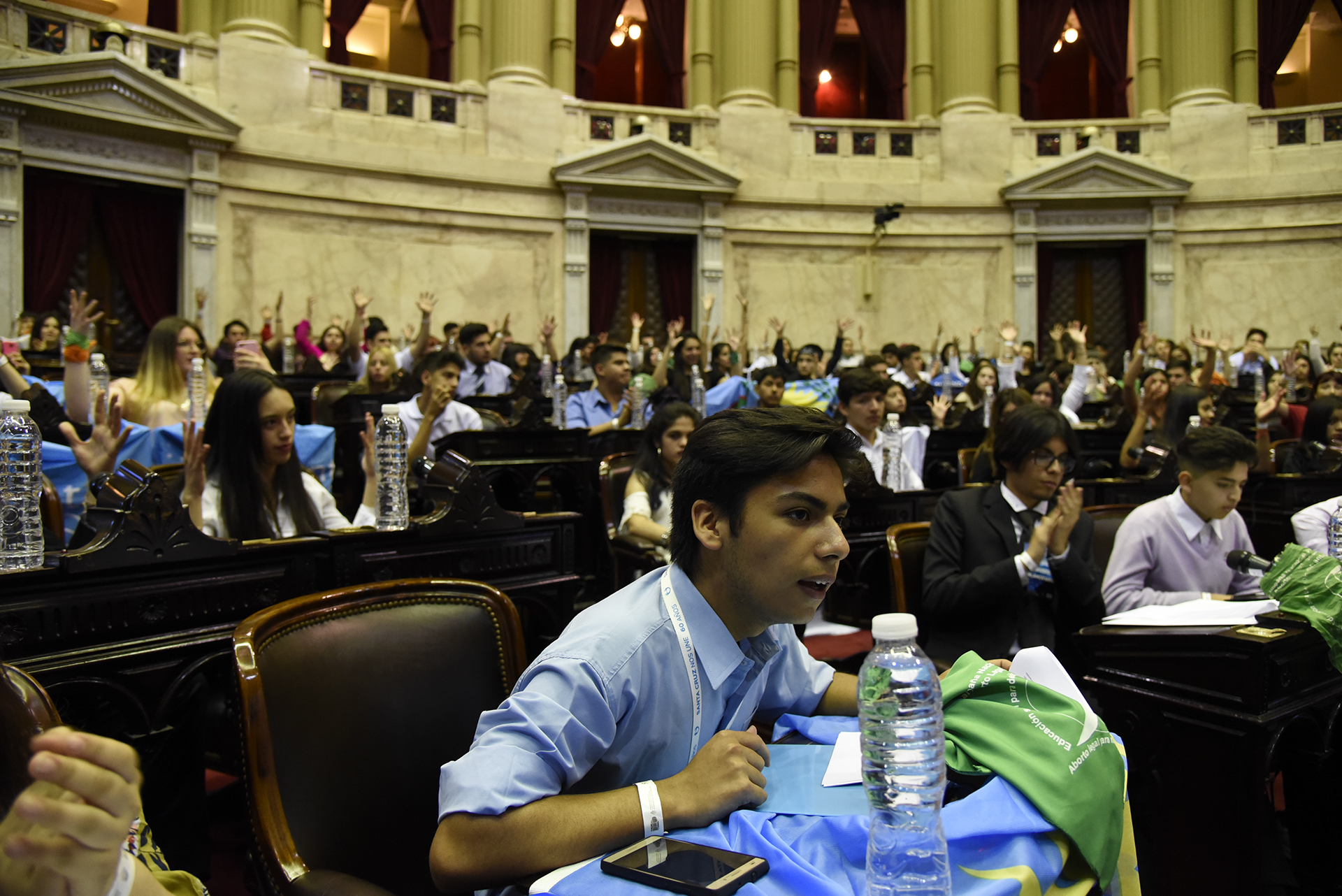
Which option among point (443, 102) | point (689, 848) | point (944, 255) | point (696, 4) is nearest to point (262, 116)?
point (443, 102)

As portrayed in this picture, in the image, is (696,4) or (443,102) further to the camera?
(696,4)

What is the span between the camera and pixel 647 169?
1179 centimetres

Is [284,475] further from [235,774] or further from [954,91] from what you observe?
[954,91]

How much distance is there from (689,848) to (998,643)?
1.81m

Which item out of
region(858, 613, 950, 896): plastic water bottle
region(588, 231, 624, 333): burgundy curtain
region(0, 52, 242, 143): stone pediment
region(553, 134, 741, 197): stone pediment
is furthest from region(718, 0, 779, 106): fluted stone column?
region(858, 613, 950, 896): plastic water bottle

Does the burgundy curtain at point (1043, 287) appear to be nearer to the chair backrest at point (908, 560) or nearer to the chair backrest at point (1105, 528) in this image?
the chair backrest at point (1105, 528)

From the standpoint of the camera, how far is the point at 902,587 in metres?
2.72

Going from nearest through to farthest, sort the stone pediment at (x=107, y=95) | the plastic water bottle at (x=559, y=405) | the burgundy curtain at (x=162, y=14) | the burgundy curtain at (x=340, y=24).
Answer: the plastic water bottle at (x=559, y=405) < the stone pediment at (x=107, y=95) < the burgundy curtain at (x=162, y=14) < the burgundy curtain at (x=340, y=24)

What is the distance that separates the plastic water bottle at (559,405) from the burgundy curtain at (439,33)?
7244 millimetres

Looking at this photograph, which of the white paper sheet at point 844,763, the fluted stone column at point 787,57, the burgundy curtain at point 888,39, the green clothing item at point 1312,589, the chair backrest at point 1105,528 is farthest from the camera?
the burgundy curtain at point 888,39

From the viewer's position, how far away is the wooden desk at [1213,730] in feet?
6.52

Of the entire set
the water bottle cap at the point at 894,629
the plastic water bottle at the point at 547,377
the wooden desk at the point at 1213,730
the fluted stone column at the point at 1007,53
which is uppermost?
the fluted stone column at the point at 1007,53

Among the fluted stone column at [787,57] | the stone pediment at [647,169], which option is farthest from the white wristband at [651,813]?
the fluted stone column at [787,57]

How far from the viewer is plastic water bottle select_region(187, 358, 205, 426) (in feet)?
13.5
